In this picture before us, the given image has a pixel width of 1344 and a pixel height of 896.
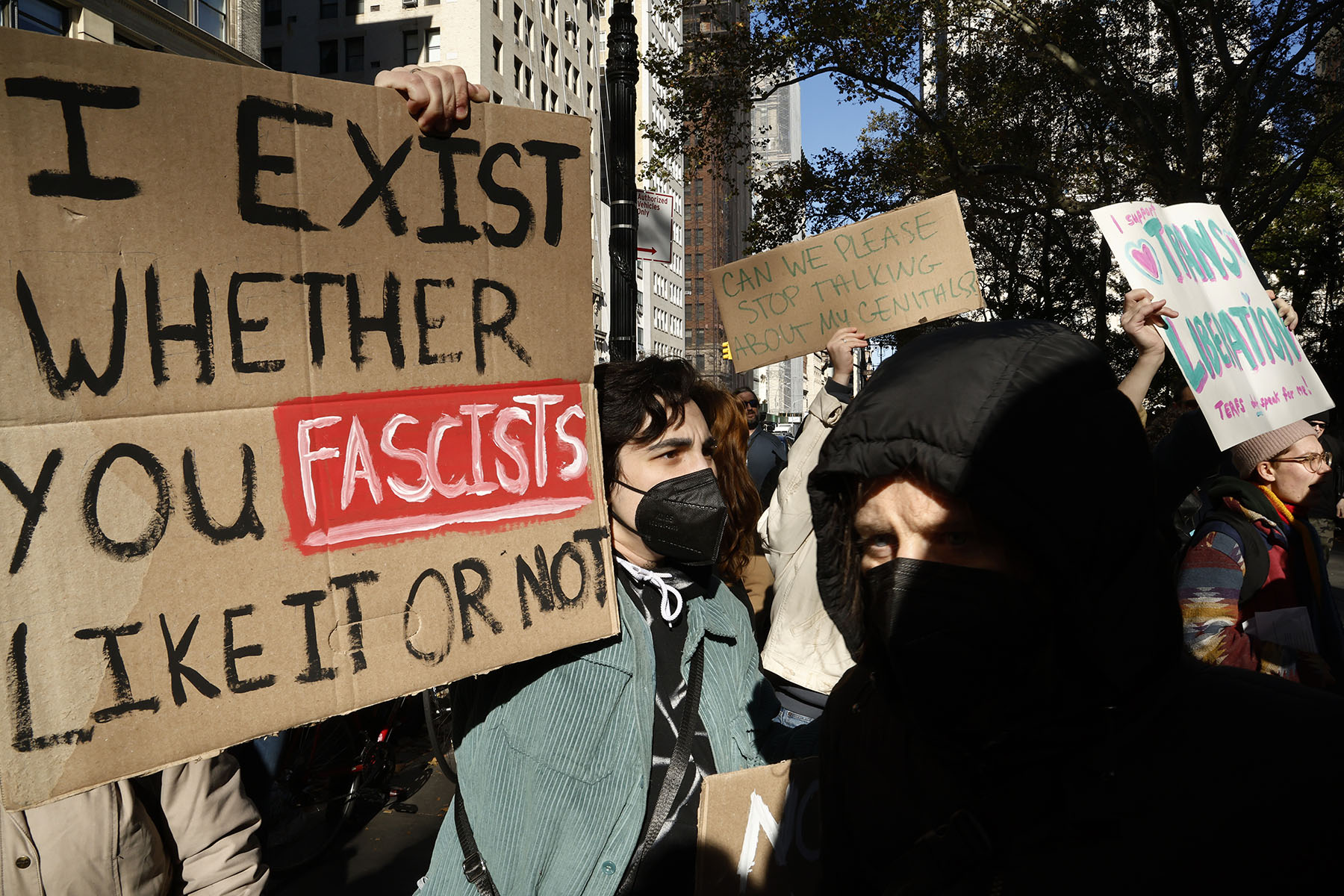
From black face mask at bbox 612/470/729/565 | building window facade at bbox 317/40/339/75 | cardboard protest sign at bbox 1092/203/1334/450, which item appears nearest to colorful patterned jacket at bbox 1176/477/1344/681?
cardboard protest sign at bbox 1092/203/1334/450

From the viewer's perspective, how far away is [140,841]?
72.4 inches

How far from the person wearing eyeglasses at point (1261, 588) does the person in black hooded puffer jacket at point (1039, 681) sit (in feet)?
6.66

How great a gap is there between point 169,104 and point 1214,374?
117 inches

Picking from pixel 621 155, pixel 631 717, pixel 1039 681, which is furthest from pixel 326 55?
pixel 1039 681

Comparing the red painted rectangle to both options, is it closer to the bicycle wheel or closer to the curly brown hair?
the curly brown hair

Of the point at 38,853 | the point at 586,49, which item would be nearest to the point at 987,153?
the point at 38,853

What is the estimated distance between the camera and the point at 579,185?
6.26 feet

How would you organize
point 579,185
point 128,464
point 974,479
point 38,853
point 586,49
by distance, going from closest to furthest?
1. point 974,479
2. point 128,464
3. point 38,853
4. point 579,185
5. point 586,49

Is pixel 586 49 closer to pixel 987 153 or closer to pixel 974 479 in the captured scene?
pixel 987 153

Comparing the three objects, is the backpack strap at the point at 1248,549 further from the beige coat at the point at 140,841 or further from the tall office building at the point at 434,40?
the tall office building at the point at 434,40

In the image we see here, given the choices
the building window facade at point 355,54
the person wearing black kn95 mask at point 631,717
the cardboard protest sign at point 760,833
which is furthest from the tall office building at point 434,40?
the cardboard protest sign at point 760,833

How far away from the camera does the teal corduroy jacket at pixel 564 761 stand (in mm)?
1791

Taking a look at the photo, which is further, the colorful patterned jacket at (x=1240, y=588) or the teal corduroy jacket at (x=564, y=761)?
the colorful patterned jacket at (x=1240, y=588)

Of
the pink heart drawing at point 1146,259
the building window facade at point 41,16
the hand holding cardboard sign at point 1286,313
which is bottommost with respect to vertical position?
the hand holding cardboard sign at point 1286,313
